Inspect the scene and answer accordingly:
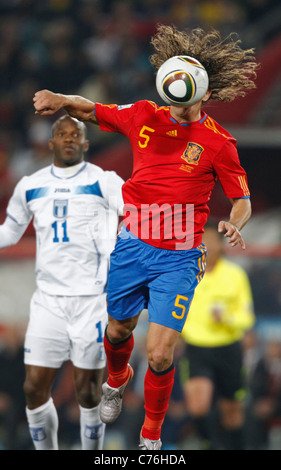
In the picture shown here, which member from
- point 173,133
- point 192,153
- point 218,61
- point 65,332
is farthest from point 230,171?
point 65,332

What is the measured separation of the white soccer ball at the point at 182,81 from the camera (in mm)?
3648

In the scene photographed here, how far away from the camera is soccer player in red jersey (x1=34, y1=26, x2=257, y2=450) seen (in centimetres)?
385

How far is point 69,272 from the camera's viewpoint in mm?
4602

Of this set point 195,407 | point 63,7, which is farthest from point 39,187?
point 63,7

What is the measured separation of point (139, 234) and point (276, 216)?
5.46 m

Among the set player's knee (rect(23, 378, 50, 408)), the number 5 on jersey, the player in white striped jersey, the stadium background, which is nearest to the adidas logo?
the number 5 on jersey

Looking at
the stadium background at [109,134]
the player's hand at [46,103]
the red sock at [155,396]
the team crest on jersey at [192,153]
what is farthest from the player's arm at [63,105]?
the stadium background at [109,134]

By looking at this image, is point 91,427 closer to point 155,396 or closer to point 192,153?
point 155,396

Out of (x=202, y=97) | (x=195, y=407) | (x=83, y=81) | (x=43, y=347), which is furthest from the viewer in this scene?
(x=83, y=81)

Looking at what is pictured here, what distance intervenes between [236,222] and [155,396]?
110 cm

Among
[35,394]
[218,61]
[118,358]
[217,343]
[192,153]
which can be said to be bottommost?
[217,343]

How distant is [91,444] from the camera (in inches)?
188

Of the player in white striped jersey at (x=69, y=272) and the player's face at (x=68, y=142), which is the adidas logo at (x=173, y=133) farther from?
the player's face at (x=68, y=142)
